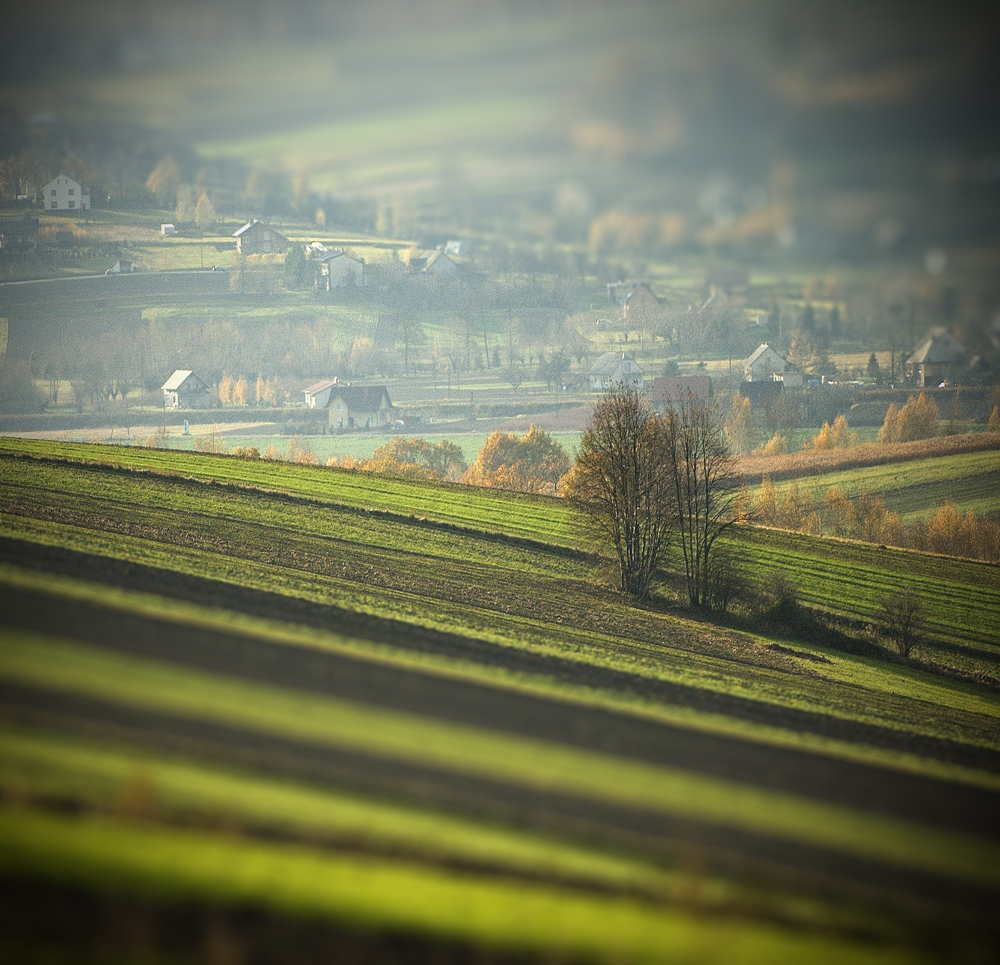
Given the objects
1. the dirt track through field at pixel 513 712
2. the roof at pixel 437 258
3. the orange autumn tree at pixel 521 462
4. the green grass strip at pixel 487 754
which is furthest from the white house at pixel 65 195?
the green grass strip at pixel 487 754

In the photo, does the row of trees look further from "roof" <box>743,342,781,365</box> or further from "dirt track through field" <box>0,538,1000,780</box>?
"roof" <box>743,342,781,365</box>

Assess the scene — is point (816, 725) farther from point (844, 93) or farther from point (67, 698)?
point (844, 93)

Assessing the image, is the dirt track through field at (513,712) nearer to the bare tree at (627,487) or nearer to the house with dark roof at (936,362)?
the bare tree at (627,487)

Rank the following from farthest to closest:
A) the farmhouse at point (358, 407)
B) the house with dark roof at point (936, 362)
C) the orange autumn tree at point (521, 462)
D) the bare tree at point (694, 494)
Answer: the farmhouse at point (358, 407) < the orange autumn tree at point (521, 462) < the house with dark roof at point (936, 362) < the bare tree at point (694, 494)

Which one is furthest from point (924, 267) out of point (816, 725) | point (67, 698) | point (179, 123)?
point (179, 123)

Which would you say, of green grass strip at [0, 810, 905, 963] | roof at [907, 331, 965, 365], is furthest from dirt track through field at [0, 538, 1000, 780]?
roof at [907, 331, 965, 365]

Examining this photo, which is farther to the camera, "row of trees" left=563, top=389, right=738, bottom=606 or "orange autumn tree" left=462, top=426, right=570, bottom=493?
"orange autumn tree" left=462, top=426, right=570, bottom=493
